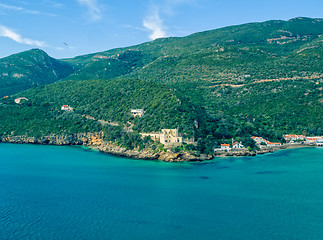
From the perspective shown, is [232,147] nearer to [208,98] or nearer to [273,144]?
[273,144]

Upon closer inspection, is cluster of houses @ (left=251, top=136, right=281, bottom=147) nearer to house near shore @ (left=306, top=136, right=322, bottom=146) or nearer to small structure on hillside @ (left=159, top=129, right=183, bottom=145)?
house near shore @ (left=306, top=136, right=322, bottom=146)

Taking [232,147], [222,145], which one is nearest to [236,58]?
[232,147]

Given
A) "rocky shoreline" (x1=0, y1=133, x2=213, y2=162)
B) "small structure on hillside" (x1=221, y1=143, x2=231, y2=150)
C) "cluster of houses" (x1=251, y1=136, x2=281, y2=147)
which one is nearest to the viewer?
"rocky shoreline" (x1=0, y1=133, x2=213, y2=162)

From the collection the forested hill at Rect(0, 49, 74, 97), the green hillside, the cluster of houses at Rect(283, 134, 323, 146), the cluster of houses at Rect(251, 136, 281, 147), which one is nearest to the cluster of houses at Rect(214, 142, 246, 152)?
the cluster of houses at Rect(251, 136, 281, 147)

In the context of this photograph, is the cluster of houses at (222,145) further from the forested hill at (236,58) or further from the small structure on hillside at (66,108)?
the forested hill at (236,58)

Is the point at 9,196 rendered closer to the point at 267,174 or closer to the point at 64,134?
the point at 267,174
